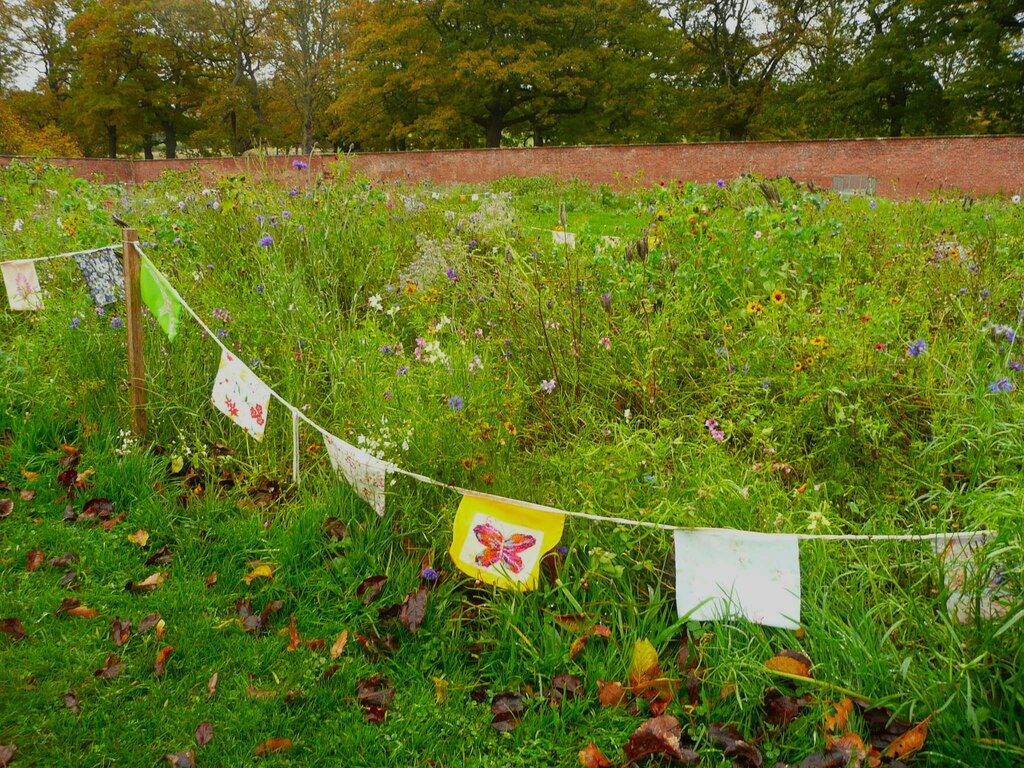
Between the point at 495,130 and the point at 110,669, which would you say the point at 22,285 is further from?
the point at 495,130

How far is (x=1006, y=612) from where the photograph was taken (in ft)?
6.47

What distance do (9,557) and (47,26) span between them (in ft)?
172

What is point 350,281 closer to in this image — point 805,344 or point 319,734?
point 805,344

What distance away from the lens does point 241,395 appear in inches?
135

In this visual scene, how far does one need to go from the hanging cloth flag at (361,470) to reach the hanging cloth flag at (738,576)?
44.0 inches

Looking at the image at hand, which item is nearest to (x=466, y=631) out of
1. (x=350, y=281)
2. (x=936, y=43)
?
(x=350, y=281)

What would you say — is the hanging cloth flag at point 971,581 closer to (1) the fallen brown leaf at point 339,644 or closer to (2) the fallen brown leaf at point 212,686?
(1) the fallen brown leaf at point 339,644

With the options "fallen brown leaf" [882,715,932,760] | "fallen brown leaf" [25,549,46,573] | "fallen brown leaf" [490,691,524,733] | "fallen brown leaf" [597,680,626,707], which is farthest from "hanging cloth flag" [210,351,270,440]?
"fallen brown leaf" [882,715,932,760]

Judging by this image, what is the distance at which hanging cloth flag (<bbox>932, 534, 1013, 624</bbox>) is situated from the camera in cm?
201

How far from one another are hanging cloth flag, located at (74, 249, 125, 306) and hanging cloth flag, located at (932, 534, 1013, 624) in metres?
4.12

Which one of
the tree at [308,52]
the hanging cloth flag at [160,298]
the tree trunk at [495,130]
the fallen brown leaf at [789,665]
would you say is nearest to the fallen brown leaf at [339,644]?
the fallen brown leaf at [789,665]

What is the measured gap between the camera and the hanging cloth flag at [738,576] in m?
2.27

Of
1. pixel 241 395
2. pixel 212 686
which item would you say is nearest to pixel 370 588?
pixel 212 686

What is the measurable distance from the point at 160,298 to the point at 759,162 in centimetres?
2069
